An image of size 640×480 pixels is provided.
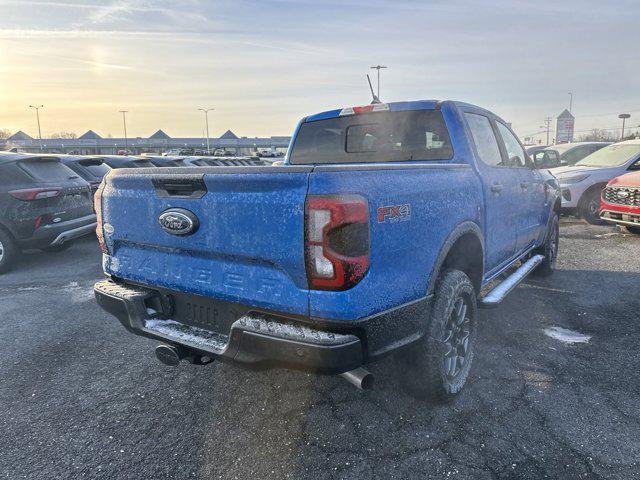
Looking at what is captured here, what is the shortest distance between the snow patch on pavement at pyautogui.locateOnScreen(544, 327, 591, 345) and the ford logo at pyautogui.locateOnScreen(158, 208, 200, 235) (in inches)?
130

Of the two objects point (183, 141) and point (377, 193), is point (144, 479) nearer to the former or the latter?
point (377, 193)

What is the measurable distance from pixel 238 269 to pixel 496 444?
68.0 inches

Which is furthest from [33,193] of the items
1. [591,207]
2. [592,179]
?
[591,207]

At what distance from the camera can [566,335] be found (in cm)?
399

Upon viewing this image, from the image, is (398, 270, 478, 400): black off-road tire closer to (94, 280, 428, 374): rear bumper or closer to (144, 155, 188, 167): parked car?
(94, 280, 428, 374): rear bumper

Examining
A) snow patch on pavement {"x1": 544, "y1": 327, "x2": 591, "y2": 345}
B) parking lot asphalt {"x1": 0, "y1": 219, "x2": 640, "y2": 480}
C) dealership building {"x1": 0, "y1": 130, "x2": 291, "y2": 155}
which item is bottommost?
snow patch on pavement {"x1": 544, "y1": 327, "x2": 591, "y2": 345}

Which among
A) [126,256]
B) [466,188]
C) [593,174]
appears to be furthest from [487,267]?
[593,174]

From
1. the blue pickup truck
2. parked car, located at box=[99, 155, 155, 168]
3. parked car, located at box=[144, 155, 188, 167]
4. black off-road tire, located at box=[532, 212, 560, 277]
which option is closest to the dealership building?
parked car, located at box=[144, 155, 188, 167]

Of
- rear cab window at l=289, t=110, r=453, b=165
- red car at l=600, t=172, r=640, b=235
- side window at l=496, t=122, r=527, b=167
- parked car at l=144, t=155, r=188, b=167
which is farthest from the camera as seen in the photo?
parked car at l=144, t=155, r=188, b=167

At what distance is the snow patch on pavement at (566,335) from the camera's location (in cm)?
388

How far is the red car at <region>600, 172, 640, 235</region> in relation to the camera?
26.2 feet

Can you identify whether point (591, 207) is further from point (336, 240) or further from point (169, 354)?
point (169, 354)

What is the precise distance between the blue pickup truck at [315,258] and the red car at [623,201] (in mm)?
6119

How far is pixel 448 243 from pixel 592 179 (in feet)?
29.8
